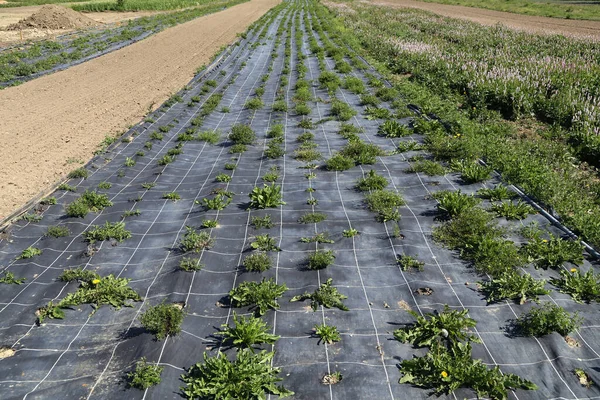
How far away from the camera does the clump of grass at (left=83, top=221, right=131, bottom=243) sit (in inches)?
323

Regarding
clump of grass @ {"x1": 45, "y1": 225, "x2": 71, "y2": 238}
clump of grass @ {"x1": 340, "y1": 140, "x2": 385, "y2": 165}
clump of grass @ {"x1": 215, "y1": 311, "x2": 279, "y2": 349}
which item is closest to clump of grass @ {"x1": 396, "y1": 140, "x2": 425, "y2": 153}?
clump of grass @ {"x1": 340, "y1": 140, "x2": 385, "y2": 165}

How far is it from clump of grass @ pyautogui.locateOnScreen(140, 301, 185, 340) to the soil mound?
41375 mm

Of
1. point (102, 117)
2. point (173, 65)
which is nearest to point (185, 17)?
point (173, 65)

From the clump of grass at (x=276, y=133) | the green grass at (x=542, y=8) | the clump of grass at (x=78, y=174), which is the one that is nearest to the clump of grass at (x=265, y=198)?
the clump of grass at (x=276, y=133)

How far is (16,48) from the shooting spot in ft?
94.0

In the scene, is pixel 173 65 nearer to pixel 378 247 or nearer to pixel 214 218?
pixel 214 218

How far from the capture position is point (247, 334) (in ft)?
18.4

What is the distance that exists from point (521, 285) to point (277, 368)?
3714mm

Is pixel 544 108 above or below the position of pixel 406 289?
above

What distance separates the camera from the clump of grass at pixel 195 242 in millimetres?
7691

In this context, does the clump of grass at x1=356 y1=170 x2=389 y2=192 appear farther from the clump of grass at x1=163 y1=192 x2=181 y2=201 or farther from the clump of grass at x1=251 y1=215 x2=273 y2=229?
the clump of grass at x1=163 y1=192 x2=181 y2=201

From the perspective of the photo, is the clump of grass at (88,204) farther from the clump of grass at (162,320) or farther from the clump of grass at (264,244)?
the clump of grass at (162,320)

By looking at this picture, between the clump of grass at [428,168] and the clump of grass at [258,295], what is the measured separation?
5.17m

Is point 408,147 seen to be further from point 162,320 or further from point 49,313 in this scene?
point 49,313
